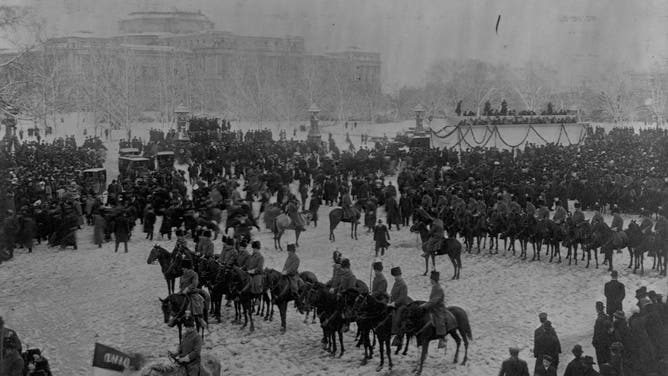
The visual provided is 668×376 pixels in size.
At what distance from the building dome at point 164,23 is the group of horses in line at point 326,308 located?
95.6 meters

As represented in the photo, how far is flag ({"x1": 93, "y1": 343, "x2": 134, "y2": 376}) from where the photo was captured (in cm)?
845

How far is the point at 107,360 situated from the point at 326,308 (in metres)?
4.46

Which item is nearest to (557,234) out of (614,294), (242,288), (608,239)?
(608,239)

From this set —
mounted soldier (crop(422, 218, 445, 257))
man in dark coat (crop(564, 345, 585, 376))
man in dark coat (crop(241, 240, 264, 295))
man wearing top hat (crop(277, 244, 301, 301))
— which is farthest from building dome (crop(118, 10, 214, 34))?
man in dark coat (crop(564, 345, 585, 376))

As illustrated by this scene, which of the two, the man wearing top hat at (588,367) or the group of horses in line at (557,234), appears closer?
the man wearing top hat at (588,367)

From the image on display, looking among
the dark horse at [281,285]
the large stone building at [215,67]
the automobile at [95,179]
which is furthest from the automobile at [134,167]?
the large stone building at [215,67]

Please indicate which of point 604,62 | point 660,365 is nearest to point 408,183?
point 660,365

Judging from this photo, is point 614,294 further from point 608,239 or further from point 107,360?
point 107,360

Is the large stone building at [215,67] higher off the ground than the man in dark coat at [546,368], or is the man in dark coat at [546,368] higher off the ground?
the large stone building at [215,67]

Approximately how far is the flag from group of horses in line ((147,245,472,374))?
299 centimetres

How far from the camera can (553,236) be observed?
18156 mm

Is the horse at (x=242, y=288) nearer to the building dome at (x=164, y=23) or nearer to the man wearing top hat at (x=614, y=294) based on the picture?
the man wearing top hat at (x=614, y=294)

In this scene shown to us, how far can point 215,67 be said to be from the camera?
89875 mm

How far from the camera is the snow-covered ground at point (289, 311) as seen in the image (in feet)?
39.3
